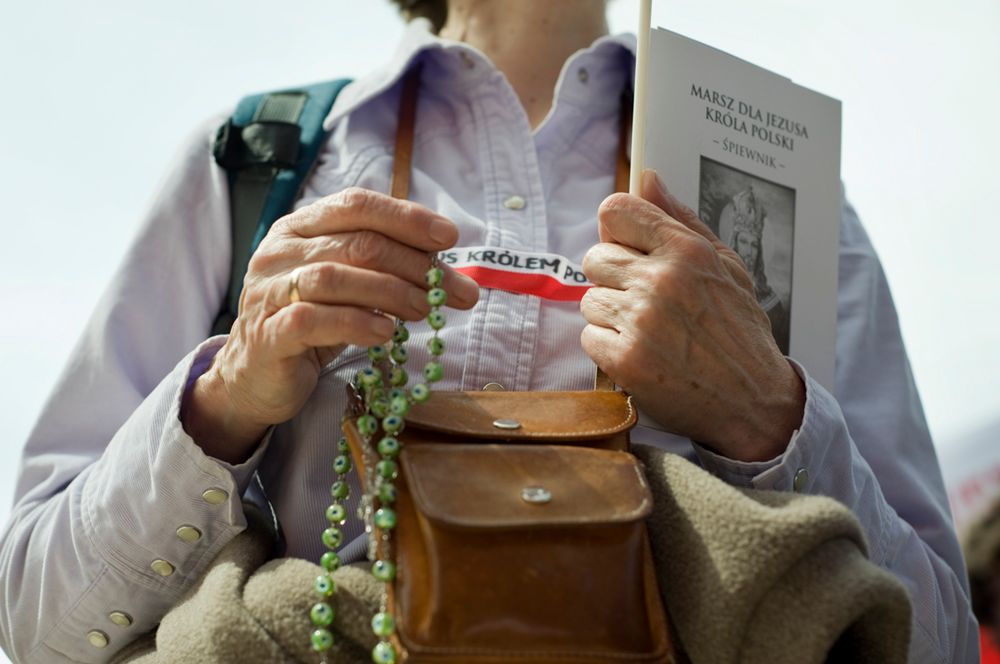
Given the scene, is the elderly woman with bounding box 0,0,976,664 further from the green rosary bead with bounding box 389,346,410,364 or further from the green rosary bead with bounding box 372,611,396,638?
the green rosary bead with bounding box 372,611,396,638

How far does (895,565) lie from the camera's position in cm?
111

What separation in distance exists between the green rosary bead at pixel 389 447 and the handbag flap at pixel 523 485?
0.03ft

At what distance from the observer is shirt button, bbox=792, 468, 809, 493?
991mm

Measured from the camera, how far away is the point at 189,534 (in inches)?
39.4

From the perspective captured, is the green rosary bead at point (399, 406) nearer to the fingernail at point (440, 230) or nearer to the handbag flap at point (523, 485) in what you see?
the handbag flap at point (523, 485)

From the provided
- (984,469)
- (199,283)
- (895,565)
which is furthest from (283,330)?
(984,469)

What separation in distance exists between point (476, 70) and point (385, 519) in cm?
71

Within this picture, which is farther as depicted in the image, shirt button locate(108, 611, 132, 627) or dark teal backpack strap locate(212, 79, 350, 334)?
dark teal backpack strap locate(212, 79, 350, 334)

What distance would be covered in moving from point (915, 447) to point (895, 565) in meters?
0.21

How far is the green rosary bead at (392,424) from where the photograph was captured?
33.7 inches

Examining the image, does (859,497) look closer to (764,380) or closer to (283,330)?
(764,380)

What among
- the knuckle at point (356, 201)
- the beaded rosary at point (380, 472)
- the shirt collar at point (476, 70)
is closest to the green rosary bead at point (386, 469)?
the beaded rosary at point (380, 472)

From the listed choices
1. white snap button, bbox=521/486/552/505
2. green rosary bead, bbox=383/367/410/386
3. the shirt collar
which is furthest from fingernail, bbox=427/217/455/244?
the shirt collar

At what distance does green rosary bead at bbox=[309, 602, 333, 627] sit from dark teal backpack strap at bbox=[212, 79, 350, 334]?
1.51 ft
